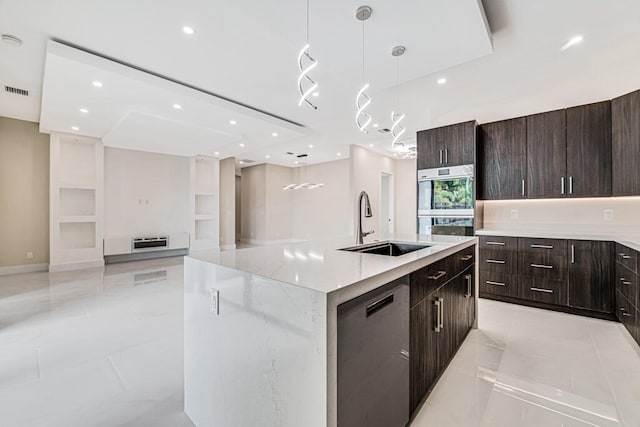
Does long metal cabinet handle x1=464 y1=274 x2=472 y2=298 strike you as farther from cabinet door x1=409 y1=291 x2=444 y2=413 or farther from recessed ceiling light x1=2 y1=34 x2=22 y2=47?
recessed ceiling light x1=2 y1=34 x2=22 y2=47

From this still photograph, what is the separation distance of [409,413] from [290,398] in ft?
2.90

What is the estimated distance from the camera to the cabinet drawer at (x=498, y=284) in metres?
3.68

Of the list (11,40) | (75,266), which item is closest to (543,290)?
(11,40)

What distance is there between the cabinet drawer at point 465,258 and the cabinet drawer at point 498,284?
51.3 inches

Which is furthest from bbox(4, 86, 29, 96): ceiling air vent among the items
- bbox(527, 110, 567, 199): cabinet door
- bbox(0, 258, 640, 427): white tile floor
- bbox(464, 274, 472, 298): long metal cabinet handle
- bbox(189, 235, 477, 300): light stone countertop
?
bbox(527, 110, 567, 199): cabinet door

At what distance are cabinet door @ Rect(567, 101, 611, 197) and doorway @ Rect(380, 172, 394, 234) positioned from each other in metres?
5.00

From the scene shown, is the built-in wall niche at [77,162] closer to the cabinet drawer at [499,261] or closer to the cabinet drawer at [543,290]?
the cabinet drawer at [499,261]

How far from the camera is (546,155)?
3809 millimetres

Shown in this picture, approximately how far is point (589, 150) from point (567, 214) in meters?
0.92

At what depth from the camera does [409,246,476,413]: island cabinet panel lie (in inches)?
62.0

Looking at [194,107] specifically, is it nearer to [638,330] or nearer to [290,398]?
[290,398]

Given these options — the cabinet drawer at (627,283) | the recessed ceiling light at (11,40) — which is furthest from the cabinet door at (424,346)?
the recessed ceiling light at (11,40)

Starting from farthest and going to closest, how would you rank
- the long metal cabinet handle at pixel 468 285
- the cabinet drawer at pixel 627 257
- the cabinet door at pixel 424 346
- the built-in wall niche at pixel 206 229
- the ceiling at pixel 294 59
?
1. the built-in wall niche at pixel 206 229
2. the long metal cabinet handle at pixel 468 285
3. the cabinet drawer at pixel 627 257
4. the ceiling at pixel 294 59
5. the cabinet door at pixel 424 346

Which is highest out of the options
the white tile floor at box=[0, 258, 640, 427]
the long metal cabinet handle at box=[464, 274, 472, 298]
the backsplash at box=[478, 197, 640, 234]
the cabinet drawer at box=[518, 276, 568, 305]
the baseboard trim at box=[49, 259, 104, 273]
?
Result: the backsplash at box=[478, 197, 640, 234]
